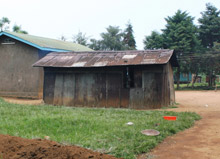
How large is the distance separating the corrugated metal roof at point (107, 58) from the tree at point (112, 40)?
27516 mm

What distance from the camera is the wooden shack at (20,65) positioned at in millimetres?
15648

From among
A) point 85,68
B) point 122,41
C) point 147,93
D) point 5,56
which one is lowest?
point 147,93

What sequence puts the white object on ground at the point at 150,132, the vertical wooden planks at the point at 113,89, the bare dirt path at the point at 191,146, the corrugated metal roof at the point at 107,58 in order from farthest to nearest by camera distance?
1. the vertical wooden planks at the point at 113,89
2. the corrugated metal roof at the point at 107,58
3. the white object on ground at the point at 150,132
4. the bare dirt path at the point at 191,146

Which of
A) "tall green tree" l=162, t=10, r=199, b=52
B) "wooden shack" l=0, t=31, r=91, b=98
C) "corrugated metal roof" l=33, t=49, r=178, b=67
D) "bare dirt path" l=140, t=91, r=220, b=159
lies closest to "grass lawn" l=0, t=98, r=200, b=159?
"bare dirt path" l=140, t=91, r=220, b=159

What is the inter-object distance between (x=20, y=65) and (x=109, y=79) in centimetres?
Answer: 756

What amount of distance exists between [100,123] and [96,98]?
555cm

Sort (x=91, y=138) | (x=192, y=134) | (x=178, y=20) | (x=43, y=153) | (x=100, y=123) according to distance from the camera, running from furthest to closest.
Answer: (x=178, y=20), (x=100, y=123), (x=192, y=134), (x=91, y=138), (x=43, y=153)

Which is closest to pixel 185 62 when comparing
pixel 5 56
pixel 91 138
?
pixel 5 56

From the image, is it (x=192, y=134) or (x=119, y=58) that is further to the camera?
(x=119, y=58)

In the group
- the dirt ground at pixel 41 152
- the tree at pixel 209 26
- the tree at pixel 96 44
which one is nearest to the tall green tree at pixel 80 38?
the tree at pixel 96 44

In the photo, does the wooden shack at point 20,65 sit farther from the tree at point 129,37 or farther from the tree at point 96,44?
the tree at point 129,37

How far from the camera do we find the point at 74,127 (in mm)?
6305

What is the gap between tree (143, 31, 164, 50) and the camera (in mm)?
29672

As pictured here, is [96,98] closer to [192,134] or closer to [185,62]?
[192,134]
